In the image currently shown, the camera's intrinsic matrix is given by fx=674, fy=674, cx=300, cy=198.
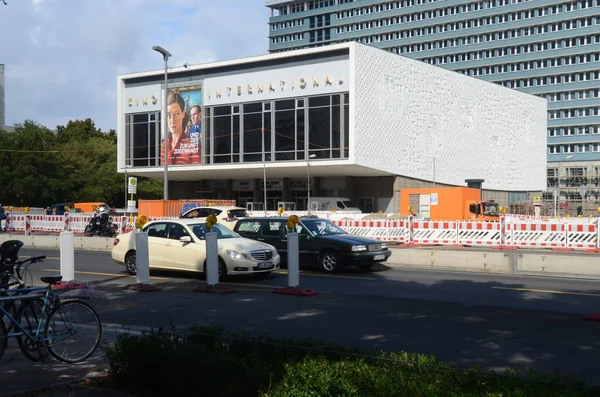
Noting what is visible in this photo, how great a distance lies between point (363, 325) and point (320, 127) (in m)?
41.2

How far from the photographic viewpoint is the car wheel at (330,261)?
17.7 meters

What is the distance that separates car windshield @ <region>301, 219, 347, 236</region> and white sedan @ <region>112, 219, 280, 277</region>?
2.52 metres

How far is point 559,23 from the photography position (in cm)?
10106

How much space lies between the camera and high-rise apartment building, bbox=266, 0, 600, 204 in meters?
98.9

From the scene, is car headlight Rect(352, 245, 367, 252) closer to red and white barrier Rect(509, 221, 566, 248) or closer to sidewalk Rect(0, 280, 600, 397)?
sidewalk Rect(0, 280, 600, 397)

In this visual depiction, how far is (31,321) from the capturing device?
23.5 ft

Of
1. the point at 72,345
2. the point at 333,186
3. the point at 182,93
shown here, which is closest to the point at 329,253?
the point at 72,345

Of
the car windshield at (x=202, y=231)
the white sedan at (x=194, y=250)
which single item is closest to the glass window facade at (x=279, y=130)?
the car windshield at (x=202, y=231)

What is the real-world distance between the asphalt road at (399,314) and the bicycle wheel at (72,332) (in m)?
0.22

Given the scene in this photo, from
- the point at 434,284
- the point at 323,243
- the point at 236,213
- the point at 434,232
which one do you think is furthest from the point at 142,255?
the point at 434,232

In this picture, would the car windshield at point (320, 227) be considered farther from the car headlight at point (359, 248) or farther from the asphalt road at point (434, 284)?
the car headlight at point (359, 248)

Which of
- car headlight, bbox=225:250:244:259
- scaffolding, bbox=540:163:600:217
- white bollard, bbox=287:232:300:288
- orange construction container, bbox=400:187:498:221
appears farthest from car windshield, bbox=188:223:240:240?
scaffolding, bbox=540:163:600:217

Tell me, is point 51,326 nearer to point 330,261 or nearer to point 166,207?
point 330,261

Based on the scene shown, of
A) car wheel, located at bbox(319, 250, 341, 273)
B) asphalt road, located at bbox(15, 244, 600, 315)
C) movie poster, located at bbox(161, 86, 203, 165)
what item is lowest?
asphalt road, located at bbox(15, 244, 600, 315)
